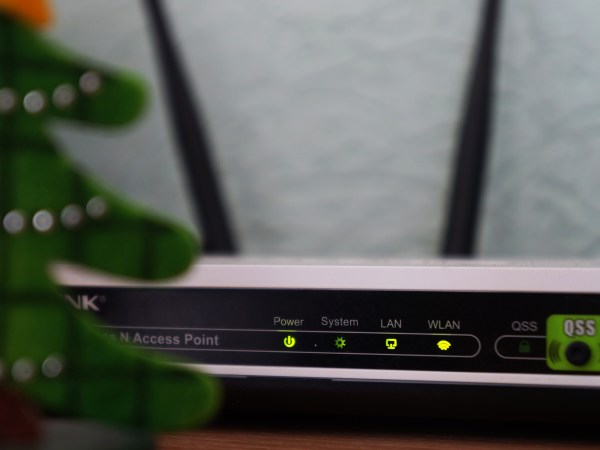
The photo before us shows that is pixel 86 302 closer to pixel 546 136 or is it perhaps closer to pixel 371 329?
pixel 371 329

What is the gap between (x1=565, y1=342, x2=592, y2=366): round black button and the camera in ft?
1.71

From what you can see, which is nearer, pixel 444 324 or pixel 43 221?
pixel 43 221

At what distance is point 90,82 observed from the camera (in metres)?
0.30

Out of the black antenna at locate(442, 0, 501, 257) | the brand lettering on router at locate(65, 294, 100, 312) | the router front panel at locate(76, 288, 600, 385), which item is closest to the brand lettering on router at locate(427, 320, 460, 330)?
the router front panel at locate(76, 288, 600, 385)

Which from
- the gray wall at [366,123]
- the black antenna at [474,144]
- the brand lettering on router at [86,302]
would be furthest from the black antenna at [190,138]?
the brand lettering on router at [86,302]

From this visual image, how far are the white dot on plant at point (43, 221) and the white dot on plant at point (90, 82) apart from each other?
0.05 m

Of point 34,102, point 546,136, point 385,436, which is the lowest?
point 385,436

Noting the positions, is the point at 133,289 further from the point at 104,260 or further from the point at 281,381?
the point at 104,260

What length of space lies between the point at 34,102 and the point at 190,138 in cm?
77

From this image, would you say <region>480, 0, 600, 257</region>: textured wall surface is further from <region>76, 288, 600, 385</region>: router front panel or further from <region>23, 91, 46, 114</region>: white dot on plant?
<region>23, 91, 46, 114</region>: white dot on plant

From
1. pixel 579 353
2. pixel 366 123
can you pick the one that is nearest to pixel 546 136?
pixel 366 123

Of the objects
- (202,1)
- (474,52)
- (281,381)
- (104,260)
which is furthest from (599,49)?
(104,260)

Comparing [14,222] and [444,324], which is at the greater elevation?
[14,222]

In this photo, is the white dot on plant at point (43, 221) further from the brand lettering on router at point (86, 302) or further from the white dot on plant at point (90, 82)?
the brand lettering on router at point (86, 302)
